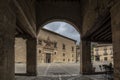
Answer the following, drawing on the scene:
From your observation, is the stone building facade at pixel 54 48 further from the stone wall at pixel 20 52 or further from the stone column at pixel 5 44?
the stone column at pixel 5 44

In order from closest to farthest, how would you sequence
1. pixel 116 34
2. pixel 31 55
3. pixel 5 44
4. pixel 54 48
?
1. pixel 5 44
2. pixel 116 34
3. pixel 31 55
4. pixel 54 48

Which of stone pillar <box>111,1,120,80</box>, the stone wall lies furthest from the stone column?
the stone wall

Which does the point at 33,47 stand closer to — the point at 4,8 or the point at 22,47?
the point at 4,8

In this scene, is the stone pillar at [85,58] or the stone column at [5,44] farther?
the stone pillar at [85,58]

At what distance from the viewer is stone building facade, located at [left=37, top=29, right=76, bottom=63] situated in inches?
1282

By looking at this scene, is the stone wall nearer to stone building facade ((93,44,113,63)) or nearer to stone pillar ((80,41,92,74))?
stone pillar ((80,41,92,74))

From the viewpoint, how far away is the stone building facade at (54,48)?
107 ft

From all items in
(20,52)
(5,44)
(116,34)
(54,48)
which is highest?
(54,48)

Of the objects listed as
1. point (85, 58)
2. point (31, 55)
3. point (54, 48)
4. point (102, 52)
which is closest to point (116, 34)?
point (85, 58)

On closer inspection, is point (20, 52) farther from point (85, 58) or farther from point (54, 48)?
point (85, 58)

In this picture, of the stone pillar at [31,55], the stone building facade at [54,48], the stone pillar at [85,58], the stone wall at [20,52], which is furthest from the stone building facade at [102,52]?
the stone pillar at [31,55]

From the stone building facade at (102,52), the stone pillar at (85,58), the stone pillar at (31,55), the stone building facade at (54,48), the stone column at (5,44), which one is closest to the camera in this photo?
the stone column at (5,44)

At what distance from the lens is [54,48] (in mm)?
37219

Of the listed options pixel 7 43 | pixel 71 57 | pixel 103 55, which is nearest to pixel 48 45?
Result: pixel 71 57
